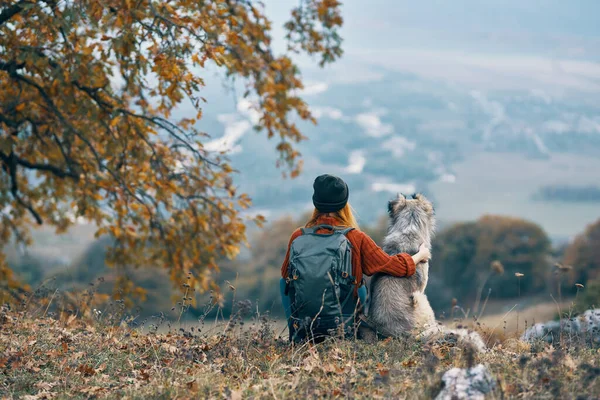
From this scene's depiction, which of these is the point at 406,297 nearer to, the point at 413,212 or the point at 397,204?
the point at 413,212

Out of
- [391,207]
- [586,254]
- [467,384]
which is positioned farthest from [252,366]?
[586,254]

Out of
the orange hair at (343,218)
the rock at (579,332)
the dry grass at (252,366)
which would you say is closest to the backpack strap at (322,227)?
the orange hair at (343,218)

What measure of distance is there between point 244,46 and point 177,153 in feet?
7.73

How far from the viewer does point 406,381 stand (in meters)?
4.98

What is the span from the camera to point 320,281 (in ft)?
19.0

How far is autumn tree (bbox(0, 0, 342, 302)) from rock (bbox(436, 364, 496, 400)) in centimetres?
553

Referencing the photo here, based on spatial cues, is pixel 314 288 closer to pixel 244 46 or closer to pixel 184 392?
pixel 184 392

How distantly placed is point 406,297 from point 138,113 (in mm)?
7376

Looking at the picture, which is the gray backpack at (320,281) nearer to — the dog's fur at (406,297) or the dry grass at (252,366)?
the dry grass at (252,366)

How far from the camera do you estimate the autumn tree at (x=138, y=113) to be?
8.89 meters

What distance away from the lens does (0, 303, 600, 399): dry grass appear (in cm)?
478

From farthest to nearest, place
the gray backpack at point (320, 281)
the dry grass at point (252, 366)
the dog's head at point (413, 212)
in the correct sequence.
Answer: the dog's head at point (413, 212)
the gray backpack at point (320, 281)
the dry grass at point (252, 366)

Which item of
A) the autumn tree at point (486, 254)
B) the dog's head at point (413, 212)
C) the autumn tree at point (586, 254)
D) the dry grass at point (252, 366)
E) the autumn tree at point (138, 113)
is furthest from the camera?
the autumn tree at point (486, 254)

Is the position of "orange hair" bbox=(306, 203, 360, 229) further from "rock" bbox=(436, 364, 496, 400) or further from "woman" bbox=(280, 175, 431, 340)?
"rock" bbox=(436, 364, 496, 400)
